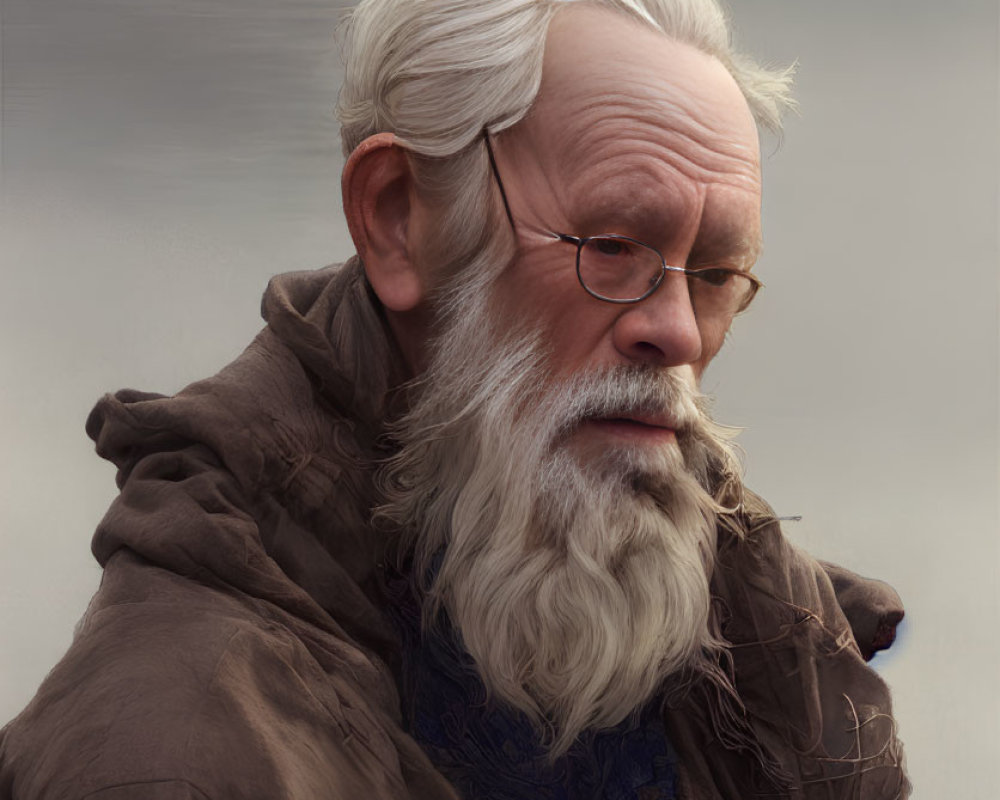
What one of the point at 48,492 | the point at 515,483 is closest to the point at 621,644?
the point at 515,483

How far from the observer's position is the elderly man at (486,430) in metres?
1.34

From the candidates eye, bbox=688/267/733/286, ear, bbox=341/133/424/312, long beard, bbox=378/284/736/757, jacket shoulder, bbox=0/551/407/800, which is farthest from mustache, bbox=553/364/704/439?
jacket shoulder, bbox=0/551/407/800

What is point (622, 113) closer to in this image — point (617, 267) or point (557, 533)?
point (617, 267)

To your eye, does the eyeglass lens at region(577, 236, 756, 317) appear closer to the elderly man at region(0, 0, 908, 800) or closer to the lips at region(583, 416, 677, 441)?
the elderly man at region(0, 0, 908, 800)

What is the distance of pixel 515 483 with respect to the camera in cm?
142

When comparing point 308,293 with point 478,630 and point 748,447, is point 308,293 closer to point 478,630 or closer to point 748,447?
point 478,630

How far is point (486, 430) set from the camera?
1.45m

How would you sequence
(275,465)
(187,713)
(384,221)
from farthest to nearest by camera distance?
1. (384,221)
2. (275,465)
3. (187,713)

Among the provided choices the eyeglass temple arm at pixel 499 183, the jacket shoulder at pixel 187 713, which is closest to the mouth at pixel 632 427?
the eyeglass temple arm at pixel 499 183

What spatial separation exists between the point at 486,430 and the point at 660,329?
0.22m

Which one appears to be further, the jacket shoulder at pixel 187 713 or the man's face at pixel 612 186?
the man's face at pixel 612 186

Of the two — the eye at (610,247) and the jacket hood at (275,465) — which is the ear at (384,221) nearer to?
the jacket hood at (275,465)

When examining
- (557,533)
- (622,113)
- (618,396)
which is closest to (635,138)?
(622,113)

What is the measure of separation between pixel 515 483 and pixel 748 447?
2.68 feet
